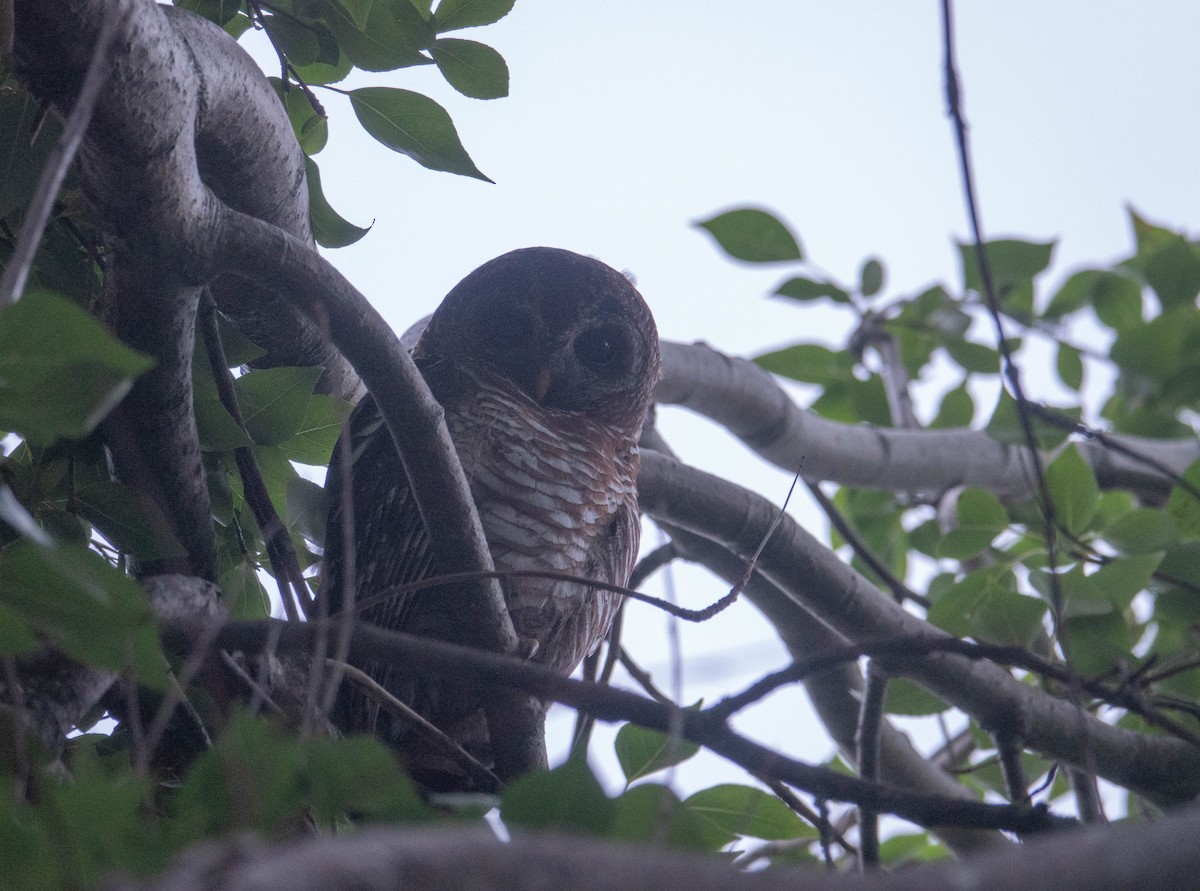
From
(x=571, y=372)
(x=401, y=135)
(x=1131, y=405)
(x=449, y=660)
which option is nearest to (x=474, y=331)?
(x=571, y=372)

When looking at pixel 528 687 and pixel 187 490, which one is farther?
pixel 187 490

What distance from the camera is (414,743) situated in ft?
8.18

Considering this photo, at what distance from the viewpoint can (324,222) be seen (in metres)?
2.34

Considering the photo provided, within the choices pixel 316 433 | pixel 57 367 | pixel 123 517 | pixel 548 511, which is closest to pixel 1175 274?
pixel 548 511

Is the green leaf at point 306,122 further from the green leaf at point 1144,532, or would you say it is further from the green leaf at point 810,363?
the green leaf at point 1144,532

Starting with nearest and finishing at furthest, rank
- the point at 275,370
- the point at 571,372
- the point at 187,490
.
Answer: the point at 187,490 < the point at 275,370 < the point at 571,372

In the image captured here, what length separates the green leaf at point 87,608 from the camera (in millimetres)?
956

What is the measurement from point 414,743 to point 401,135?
53.6 inches

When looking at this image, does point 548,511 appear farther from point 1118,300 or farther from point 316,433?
point 1118,300

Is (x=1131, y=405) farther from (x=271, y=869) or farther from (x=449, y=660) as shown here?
Answer: (x=271, y=869)

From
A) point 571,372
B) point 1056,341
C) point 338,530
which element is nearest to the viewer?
point 338,530

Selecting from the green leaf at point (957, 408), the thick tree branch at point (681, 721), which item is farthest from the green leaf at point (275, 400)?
the green leaf at point (957, 408)

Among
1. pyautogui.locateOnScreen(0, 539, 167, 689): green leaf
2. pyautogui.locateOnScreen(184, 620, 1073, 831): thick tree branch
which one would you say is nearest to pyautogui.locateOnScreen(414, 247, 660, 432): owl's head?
pyautogui.locateOnScreen(184, 620, 1073, 831): thick tree branch

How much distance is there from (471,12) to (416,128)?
11.4 inches
